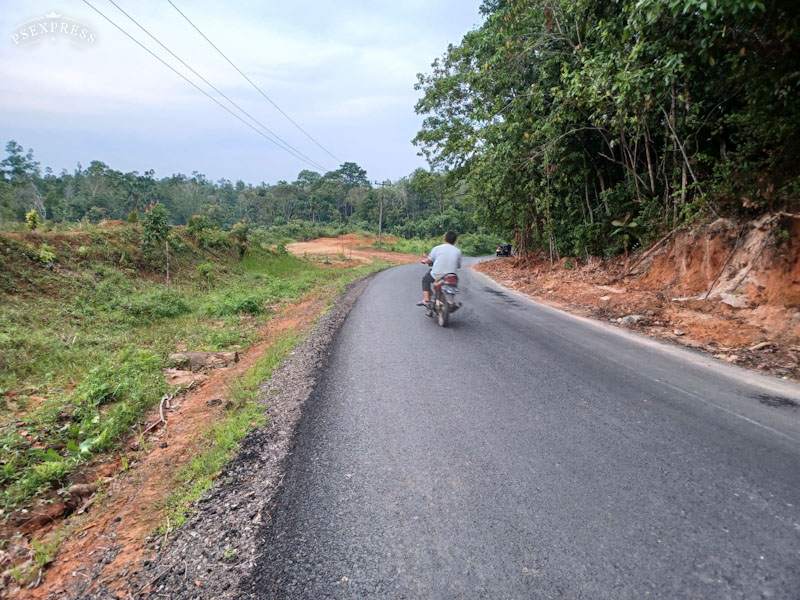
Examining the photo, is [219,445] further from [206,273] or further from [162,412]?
[206,273]

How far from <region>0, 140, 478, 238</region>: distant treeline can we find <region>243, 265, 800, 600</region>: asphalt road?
1828 inches

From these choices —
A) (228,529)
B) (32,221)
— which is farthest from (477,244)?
(228,529)

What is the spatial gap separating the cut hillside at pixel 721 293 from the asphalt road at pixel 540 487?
55.2 inches

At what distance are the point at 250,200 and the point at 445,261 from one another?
234 ft

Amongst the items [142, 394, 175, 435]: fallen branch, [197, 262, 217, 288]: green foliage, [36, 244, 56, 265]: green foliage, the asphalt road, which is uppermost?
[36, 244, 56, 265]: green foliage

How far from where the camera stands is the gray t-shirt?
7.58m

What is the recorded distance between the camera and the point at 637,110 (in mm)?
8430

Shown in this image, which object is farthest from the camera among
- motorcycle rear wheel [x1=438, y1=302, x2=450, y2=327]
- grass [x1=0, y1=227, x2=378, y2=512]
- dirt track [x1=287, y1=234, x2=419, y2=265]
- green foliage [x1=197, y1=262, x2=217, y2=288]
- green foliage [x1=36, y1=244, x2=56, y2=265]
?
dirt track [x1=287, y1=234, x2=419, y2=265]

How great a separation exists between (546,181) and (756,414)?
486 inches

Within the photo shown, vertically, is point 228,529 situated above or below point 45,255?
below

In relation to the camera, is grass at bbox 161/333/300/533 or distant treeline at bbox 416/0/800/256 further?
distant treeline at bbox 416/0/800/256

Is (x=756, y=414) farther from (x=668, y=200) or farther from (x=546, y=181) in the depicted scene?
(x=546, y=181)

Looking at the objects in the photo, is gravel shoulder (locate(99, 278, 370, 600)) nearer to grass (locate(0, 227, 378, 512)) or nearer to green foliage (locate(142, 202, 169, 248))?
grass (locate(0, 227, 378, 512))

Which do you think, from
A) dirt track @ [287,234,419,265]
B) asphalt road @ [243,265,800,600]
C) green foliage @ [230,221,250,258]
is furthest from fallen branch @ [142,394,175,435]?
dirt track @ [287,234,419,265]
